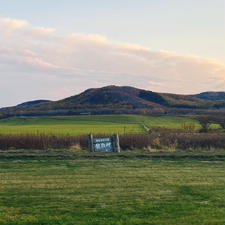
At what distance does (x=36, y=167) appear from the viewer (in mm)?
13250

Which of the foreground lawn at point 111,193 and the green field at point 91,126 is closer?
the foreground lawn at point 111,193

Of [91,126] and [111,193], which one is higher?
[91,126]

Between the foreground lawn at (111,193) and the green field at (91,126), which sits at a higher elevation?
the green field at (91,126)

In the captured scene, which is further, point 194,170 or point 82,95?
point 82,95

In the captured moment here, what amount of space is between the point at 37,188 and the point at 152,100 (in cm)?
14683

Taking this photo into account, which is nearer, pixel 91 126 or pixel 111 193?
pixel 111 193

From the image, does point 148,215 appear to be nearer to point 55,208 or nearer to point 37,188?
point 55,208

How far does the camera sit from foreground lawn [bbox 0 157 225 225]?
7.11m

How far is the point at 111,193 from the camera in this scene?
9141 millimetres

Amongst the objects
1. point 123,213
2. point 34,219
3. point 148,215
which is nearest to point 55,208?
point 34,219

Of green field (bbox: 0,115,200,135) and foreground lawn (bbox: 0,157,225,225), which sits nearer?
foreground lawn (bbox: 0,157,225,225)

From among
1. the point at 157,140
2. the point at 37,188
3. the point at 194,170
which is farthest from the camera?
the point at 157,140

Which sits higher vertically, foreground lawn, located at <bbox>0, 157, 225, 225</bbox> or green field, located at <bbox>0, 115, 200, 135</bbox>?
green field, located at <bbox>0, 115, 200, 135</bbox>

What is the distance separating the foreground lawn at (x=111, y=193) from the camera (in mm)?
7113
